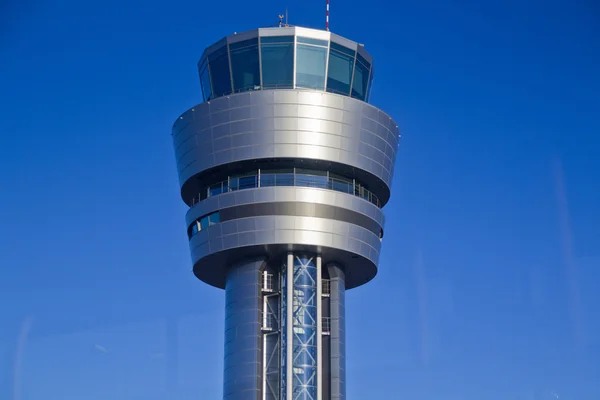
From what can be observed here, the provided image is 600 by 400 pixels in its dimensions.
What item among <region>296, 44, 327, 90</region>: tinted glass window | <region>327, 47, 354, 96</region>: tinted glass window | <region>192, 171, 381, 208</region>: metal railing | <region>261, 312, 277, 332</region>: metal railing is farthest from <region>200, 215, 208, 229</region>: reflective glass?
<region>327, 47, 354, 96</region>: tinted glass window

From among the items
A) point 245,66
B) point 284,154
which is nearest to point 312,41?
point 245,66

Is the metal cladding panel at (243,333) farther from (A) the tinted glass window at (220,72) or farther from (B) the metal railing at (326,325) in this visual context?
(A) the tinted glass window at (220,72)

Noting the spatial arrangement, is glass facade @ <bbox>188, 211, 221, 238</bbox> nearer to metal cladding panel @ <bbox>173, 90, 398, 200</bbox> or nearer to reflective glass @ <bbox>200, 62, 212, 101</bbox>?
metal cladding panel @ <bbox>173, 90, 398, 200</bbox>

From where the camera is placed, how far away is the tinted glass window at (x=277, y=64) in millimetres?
84963

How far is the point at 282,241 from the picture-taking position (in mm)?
81875

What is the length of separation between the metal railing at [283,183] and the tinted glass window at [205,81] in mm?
7938

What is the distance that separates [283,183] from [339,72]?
33.8ft

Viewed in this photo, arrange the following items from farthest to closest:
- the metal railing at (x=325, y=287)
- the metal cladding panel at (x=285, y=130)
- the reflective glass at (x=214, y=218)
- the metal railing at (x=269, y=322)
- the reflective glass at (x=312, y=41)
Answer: the metal railing at (x=325, y=287) → the reflective glass at (x=312, y=41) → the reflective glass at (x=214, y=218) → the metal railing at (x=269, y=322) → the metal cladding panel at (x=285, y=130)

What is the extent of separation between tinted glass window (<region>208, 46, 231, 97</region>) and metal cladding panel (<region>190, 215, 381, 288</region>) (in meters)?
11.2

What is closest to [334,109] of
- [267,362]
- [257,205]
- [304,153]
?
[304,153]

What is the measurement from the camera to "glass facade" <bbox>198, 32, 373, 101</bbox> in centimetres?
8494

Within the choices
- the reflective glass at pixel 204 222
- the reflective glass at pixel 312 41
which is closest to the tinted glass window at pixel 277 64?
the reflective glass at pixel 312 41

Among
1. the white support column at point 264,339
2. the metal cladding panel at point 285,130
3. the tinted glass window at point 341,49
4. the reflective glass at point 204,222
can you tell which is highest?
the tinted glass window at point 341,49

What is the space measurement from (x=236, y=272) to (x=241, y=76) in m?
15.5
